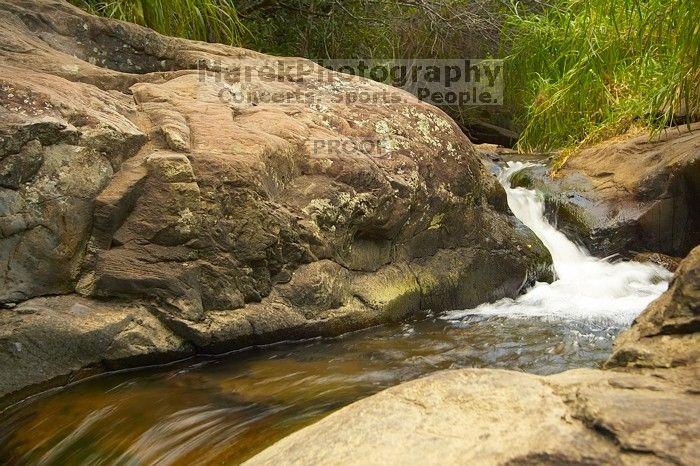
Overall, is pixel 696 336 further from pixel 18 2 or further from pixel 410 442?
pixel 18 2

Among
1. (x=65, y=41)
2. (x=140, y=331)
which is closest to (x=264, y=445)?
(x=140, y=331)

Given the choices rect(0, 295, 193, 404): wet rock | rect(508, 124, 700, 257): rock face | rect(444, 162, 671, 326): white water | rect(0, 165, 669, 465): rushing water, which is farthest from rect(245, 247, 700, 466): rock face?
rect(508, 124, 700, 257): rock face

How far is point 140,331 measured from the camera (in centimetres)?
302

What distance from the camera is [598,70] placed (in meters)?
6.67

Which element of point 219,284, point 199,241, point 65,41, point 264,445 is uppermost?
point 65,41

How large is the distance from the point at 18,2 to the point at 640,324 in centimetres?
392

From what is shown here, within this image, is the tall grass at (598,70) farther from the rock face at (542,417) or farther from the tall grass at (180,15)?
the rock face at (542,417)

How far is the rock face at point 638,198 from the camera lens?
5199mm

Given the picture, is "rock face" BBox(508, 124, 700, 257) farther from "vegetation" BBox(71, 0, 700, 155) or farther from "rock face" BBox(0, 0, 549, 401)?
"rock face" BBox(0, 0, 549, 401)

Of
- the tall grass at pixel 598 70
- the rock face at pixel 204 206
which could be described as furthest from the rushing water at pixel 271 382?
the tall grass at pixel 598 70

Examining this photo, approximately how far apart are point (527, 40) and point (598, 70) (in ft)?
4.98

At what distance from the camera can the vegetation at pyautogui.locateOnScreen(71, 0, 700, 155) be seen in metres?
5.30

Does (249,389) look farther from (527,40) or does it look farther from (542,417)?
(527,40)

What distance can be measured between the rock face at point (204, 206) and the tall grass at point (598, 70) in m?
1.69
